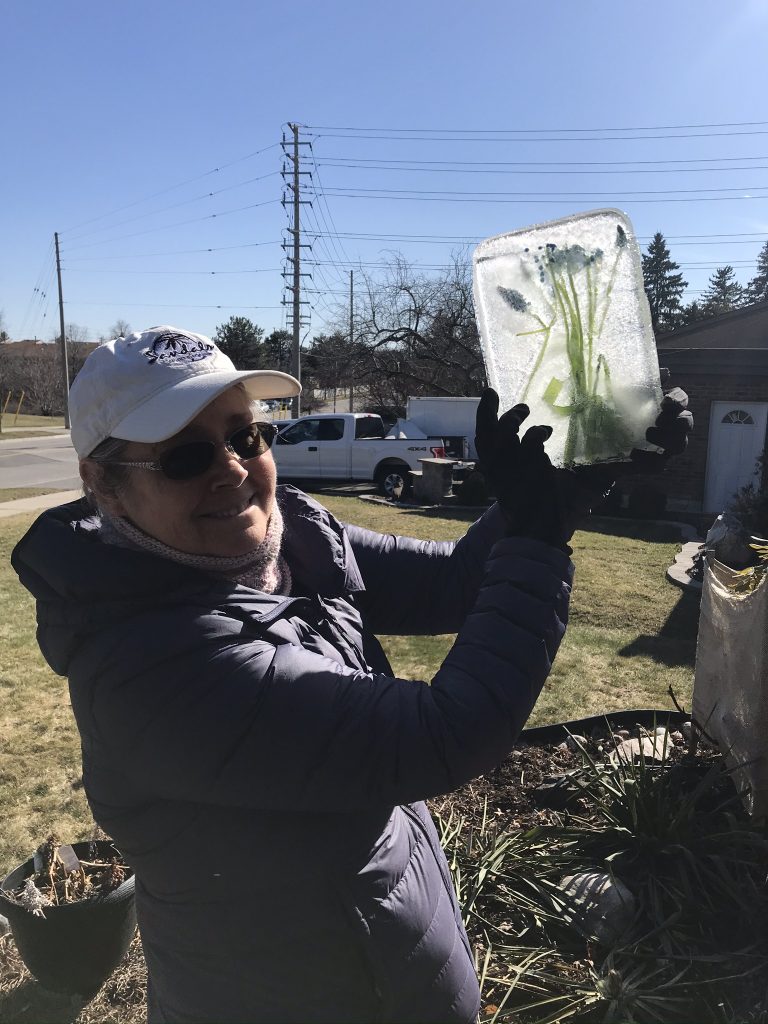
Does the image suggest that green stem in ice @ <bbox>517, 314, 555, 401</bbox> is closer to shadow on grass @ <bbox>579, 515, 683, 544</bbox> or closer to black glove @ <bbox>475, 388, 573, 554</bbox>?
black glove @ <bbox>475, 388, 573, 554</bbox>

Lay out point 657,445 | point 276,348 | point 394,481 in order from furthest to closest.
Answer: point 276,348 → point 394,481 → point 657,445

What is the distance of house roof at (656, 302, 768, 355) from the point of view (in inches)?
562

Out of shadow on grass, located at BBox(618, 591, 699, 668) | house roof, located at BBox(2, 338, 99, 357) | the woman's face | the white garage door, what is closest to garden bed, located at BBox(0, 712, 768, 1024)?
the woman's face

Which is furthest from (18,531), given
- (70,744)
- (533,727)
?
(533,727)

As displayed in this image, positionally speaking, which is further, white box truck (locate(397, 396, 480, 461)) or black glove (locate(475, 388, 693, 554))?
white box truck (locate(397, 396, 480, 461))

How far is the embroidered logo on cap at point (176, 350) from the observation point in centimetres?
121

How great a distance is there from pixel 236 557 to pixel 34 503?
13.5 metres

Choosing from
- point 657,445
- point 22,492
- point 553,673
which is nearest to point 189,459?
point 657,445

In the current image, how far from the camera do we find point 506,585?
116 cm

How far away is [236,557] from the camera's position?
125 cm

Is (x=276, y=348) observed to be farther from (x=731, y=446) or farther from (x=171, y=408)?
(x=171, y=408)

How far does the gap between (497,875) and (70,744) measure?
2.66 metres

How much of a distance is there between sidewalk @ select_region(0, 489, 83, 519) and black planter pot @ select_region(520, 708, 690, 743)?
995cm

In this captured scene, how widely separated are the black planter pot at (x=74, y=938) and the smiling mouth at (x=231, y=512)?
181cm
